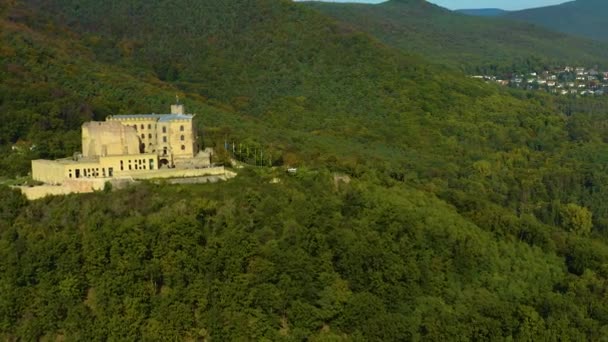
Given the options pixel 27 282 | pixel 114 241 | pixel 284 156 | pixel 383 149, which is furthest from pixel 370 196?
pixel 383 149

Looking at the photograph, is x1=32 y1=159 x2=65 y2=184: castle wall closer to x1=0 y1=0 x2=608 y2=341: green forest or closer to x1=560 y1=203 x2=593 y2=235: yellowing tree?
x1=0 y1=0 x2=608 y2=341: green forest

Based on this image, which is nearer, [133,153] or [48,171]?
[48,171]

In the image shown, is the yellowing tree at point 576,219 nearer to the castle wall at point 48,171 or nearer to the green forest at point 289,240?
the green forest at point 289,240

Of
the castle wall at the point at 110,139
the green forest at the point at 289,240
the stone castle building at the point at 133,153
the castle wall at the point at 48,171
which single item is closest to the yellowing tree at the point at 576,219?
the green forest at the point at 289,240

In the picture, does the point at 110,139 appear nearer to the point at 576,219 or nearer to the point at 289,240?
the point at 289,240

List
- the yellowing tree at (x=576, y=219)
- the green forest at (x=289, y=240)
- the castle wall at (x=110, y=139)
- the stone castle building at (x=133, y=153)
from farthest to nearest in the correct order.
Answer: the yellowing tree at (x=576, y=219)
the castle wall at (x=110, y=139)
the stone castle building at (x=133, y=153)
the green forest at (x=289, y=240)

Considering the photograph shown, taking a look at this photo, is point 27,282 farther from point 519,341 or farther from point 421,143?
point 421,143

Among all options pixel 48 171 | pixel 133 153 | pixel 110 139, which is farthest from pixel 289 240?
pixel 48 171

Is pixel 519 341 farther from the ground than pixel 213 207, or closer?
closer

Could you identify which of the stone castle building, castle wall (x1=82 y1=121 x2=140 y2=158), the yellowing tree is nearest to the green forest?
the yellowing tree
